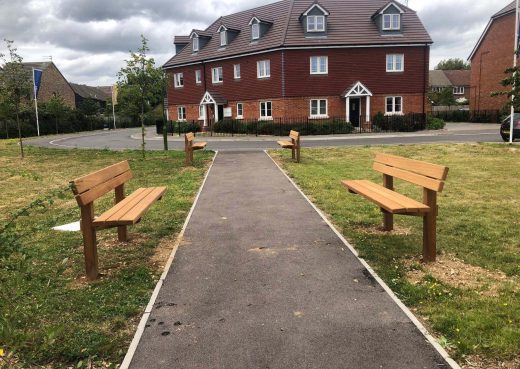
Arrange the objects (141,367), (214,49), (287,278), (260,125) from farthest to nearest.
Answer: (214,49) < (260,125) < (287,278) < (141,367)

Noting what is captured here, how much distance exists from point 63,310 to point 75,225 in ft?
11.7

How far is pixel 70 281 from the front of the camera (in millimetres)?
4938

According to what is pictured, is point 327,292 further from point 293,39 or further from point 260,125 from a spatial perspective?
point 293,39

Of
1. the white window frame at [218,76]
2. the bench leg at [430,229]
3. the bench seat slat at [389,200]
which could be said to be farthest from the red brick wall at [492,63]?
the bench leg at [430,229]

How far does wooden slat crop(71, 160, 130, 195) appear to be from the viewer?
480 centimetres

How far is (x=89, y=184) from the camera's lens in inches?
202

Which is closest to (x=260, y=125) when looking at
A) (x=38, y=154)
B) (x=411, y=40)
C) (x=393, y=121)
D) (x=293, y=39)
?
(x=293, y=39)

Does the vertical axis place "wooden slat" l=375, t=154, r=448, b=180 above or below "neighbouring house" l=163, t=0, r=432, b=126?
below

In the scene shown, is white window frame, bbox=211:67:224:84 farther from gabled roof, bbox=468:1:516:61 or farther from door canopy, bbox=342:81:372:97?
gabled roof, bbox=468:1:516:61

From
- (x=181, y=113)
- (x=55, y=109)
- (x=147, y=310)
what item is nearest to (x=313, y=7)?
(x=181, y=113)

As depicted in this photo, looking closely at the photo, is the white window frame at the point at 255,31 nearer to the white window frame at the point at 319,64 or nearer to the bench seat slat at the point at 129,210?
the white window frame at the point at 319,64

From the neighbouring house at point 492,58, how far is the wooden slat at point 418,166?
4080cm

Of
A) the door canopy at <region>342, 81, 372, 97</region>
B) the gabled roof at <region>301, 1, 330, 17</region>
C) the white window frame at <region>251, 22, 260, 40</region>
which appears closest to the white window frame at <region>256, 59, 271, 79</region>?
the white window frame at <region>251, 22, 260, 40</region>

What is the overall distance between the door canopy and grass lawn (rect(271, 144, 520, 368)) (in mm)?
24353
